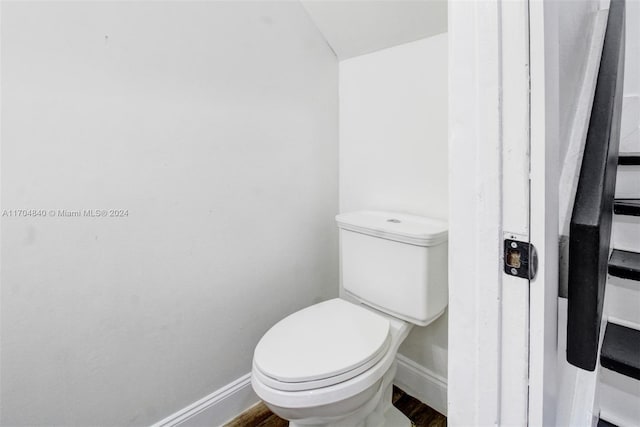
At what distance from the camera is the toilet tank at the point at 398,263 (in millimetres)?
1200

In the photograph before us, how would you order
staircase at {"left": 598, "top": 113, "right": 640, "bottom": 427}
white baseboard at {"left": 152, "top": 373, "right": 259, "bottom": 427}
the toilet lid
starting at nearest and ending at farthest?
staircase at {"left": 598, "top": 113, "right": 640, "bottom": 427} → the toilet lid → white baseboard at {"left": 152, "top": 373, "right": 259, "bottom": 427}

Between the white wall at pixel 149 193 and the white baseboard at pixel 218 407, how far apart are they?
5 cm

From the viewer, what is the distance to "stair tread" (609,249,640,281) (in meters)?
0.81

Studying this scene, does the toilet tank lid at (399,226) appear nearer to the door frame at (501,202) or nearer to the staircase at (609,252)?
the staircase at (609,252)

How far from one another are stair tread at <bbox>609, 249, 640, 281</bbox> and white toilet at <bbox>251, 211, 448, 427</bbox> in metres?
0.45

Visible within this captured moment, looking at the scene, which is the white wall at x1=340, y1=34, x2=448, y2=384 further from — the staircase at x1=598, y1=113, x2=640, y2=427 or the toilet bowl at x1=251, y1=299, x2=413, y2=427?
the staircase at x1=598, y1=113, x2=640, y2=427

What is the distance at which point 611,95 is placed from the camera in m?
0.68

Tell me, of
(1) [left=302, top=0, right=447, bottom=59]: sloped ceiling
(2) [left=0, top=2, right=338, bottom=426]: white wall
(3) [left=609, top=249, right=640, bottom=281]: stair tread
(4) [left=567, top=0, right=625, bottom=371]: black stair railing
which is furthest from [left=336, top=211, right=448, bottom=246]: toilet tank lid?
(1) [left=302, top=0, right=447, bottom=59]: sloped ceiling

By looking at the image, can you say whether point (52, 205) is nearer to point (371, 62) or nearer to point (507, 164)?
point (507, 164)

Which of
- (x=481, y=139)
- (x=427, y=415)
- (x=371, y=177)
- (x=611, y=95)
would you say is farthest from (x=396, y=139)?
(x=427, y=415)

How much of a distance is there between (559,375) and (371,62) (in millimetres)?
1330

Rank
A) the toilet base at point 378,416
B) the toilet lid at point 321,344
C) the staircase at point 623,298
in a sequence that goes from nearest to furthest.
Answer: the staircase at point 623,298
the toilet lid at point 321,344
the toilet base at point 378,416

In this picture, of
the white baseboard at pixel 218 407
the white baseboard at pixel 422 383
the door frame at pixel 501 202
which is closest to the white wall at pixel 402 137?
the white baseboard at pixel 422 383

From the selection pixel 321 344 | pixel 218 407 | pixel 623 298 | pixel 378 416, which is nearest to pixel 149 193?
pixel 321 344
